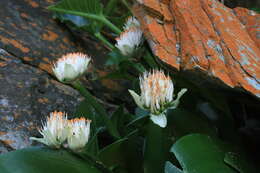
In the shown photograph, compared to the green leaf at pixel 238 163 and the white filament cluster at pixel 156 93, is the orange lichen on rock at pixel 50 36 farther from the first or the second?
the green leaf at pixel 238 163

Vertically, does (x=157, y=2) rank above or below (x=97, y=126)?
above

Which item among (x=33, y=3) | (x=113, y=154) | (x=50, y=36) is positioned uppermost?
(x=33, y=3)

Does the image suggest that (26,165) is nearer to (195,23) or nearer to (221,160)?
(221,160)

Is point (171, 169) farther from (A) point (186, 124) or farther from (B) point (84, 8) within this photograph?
(B) point (84, 8)

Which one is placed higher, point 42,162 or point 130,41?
point 130,41

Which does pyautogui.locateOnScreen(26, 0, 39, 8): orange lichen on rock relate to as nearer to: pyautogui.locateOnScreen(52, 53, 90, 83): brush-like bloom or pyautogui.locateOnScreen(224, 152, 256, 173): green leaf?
pyautogui.locateOnScreen(52, 53, 90, 83): brush-like bloom

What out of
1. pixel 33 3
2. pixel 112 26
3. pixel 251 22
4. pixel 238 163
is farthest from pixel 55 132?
pixel 33 3

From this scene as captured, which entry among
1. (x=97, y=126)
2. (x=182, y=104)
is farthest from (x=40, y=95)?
(x=182, y=104)
